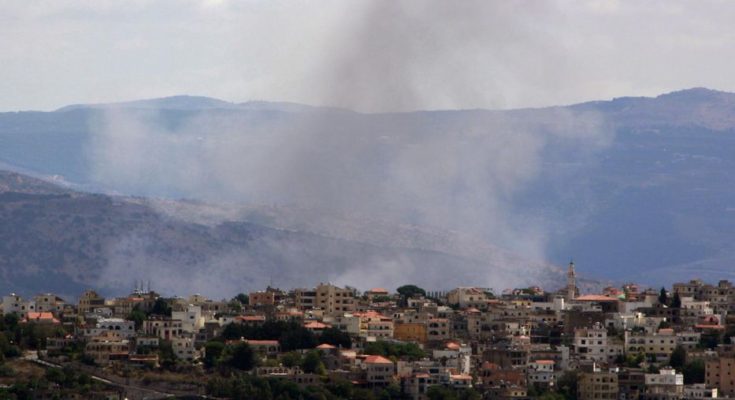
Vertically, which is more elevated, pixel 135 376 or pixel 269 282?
pixel 269 282

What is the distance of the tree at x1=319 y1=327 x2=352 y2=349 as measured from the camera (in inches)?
3590

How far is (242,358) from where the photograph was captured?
3396 inches

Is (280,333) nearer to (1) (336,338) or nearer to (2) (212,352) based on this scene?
(1) (336,338)

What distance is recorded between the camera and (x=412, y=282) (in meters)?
146

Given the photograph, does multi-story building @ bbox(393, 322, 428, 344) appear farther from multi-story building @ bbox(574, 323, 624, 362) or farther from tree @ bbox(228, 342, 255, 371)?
tree @ bbox(228, 342, 255, 371)

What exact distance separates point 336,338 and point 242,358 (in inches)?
229

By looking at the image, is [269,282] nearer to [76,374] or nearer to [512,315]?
[512,315]

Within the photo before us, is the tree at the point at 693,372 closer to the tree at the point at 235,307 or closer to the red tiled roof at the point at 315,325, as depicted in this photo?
the red tiled roof at the point at 315,325

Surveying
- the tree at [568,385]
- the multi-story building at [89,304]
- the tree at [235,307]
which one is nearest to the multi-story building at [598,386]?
the tree at [568,385]

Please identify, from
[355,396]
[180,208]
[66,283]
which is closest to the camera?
[355,396]

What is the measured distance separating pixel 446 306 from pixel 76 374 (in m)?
22.5

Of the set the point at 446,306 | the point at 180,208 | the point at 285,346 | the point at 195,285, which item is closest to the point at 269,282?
the point at 195,285

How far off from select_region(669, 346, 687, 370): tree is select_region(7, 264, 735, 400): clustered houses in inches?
2.3

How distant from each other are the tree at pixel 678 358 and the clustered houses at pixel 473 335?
6 centimetres
